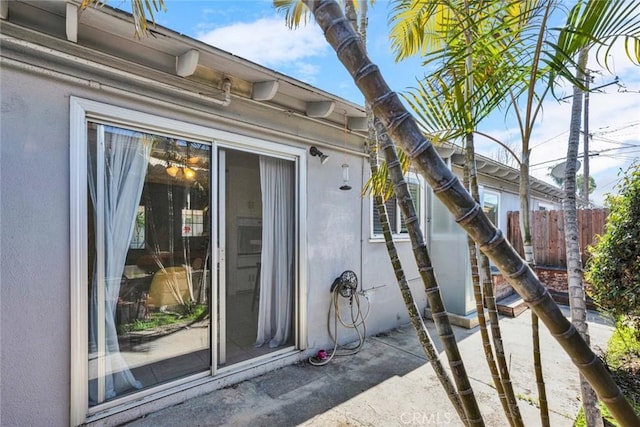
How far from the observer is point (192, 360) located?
125 inches

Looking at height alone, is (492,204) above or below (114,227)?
above

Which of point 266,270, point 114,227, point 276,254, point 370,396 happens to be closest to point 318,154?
point 276,254

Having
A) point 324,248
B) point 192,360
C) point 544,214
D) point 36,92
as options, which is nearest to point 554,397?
point 324,248

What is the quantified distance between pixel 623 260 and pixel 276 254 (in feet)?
12.5

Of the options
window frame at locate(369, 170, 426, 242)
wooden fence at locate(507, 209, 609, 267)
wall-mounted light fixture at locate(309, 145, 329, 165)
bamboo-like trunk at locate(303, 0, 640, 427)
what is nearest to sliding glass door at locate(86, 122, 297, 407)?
wall-mounted light fixture at locate(309, 145, 329, 165)

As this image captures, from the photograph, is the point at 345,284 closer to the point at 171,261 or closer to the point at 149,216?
the point at 171,261

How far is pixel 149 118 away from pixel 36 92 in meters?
0.76

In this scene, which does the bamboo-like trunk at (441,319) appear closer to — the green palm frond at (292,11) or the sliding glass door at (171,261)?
the sliding glass door at (171,261)

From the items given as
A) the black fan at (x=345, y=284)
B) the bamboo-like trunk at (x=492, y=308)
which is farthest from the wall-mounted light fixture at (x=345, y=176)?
the bamboo-like trunk at (x=492, y=308)

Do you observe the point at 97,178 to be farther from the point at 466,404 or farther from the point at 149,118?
the point at 466,404

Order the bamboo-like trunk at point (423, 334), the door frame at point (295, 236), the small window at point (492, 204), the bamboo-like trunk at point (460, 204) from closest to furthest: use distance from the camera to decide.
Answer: the bamboo-like trunk at point (460, 204)
the bamboo-like trunk at point (423, 334)
the door frame at point (295, 236)
the small window at point (492, 204)

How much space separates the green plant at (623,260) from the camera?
314cm

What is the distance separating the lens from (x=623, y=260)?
3.25 metres

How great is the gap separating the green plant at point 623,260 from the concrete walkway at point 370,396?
38.3 inches
